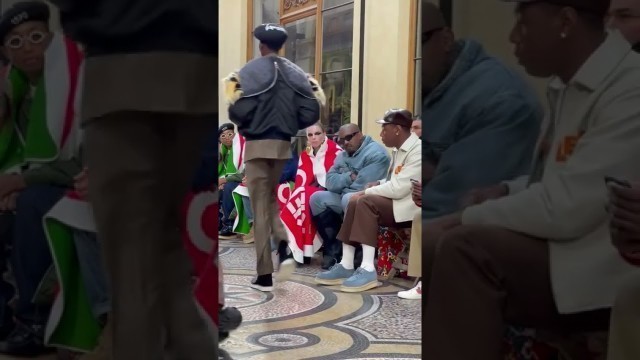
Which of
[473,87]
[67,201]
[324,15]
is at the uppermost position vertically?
[324,15]

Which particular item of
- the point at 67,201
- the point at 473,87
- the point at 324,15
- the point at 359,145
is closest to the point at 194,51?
the point at 67,201

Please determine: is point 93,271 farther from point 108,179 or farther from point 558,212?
point 558,212

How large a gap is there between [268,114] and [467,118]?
5.46 feet

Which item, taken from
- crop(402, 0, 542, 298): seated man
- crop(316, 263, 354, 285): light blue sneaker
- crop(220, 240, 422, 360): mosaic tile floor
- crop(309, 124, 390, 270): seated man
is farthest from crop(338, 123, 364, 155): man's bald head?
crop(402, 0, 542, 298): seated man

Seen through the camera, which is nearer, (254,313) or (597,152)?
(597,152)

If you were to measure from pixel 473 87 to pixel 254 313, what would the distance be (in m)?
1.52

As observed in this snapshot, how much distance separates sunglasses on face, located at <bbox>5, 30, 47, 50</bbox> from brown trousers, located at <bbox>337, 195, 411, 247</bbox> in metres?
2.26

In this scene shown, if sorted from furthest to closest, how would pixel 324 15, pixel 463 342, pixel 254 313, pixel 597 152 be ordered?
1. pixel 324 15
2. pixel 254 313
3. pixel 463 342
4. pixel 597 152

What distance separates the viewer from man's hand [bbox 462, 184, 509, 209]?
35.7 inches

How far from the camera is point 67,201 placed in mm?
946

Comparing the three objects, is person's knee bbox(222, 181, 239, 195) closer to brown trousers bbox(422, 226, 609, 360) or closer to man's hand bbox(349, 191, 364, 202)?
man's hand bbox(349, 191, 364, 202)

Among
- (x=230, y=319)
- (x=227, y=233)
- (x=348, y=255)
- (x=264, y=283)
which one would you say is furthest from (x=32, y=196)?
(x=227, y=233)

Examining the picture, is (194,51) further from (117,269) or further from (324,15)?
(324,15)

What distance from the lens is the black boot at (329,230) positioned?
136 inches
